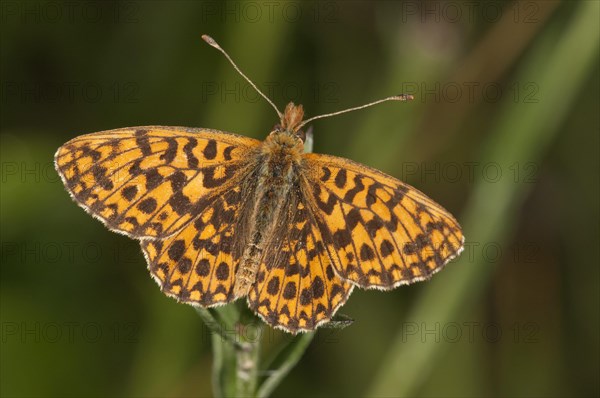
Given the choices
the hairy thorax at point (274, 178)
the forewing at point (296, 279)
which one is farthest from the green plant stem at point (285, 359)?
the hairy thorax at point (274, 178)

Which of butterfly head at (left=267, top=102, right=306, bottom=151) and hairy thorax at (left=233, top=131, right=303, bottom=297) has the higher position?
butterfly head at (left=267, top=102, right=306, bottom=151)

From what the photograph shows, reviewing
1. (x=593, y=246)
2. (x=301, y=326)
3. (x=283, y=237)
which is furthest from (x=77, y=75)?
(x=593, y=246)

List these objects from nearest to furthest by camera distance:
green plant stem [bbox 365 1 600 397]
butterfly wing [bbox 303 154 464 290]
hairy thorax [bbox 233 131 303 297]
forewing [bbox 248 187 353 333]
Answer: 1. forewing [bbox 248 187 353 333]
2. butterfly wing [bbox 303 154 464 290]
3. hairy thorax [bbox 233 131 303 297]
4. green plant stem [bbox 365 1 600 397]

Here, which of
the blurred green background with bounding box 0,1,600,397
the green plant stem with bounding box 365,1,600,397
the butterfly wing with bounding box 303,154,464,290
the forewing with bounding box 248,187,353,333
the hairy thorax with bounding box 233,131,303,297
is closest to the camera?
the forewing with bounding box 248,187,353,333

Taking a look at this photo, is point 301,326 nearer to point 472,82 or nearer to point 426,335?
point 426,335

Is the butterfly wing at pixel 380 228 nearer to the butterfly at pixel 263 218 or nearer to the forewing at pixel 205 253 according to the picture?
the butterfly at pixel 263 218

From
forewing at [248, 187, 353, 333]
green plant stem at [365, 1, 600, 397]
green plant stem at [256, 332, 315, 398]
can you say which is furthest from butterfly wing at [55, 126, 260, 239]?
green plant stem at [365, 1, 600, 397]

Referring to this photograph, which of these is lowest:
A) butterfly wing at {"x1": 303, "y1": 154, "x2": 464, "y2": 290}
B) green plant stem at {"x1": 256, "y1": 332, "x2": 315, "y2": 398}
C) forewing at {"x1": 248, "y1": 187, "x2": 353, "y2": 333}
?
green plant stem at {"x1": 256, "y1": 332, "x2": 315, "y2": 398}

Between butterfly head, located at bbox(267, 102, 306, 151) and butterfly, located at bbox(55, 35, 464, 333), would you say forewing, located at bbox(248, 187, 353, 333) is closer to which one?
butterfly, located at bbox(55, 35, 464, 333)
